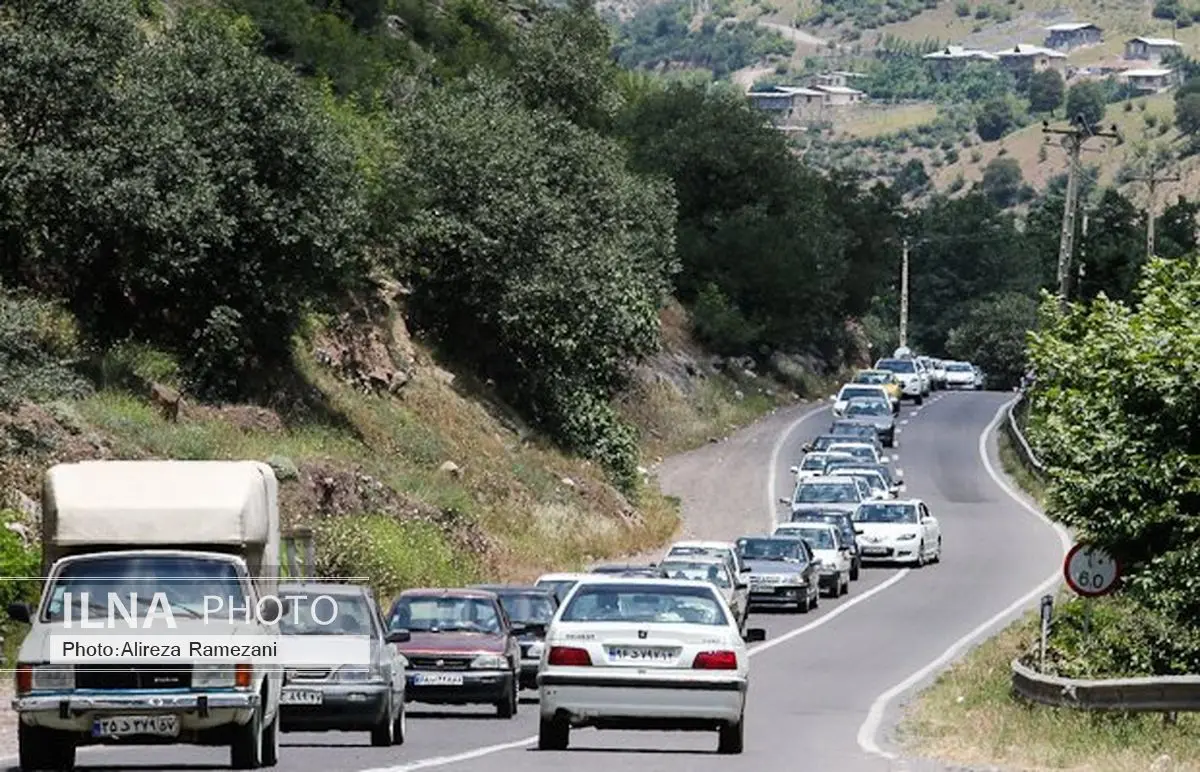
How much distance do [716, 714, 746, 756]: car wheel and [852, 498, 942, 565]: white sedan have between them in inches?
1465

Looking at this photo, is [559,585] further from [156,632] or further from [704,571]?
[156,632]

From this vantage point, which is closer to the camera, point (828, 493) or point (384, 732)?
point (384, 732)

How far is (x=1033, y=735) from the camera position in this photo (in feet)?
82.6

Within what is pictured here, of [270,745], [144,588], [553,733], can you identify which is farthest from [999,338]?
[144,588]

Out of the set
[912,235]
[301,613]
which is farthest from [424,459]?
[912,235]

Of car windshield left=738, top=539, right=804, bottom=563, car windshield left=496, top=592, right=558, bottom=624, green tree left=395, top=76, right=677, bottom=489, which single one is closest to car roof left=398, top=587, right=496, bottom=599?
car windshield left=496, top=592, right=558, bottom=624

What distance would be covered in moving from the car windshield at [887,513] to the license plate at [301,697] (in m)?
37.6

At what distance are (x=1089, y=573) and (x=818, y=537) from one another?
22.8 meters

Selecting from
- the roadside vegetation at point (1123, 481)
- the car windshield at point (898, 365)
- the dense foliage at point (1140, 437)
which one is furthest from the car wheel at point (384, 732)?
the car windshield at point (898, 365)

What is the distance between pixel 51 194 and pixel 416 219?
1660 centimetres

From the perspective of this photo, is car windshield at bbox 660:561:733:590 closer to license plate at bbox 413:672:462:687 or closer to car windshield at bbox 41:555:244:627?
license plate at bbox 413:672:462:687

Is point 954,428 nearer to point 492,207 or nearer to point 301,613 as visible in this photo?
point 492,207

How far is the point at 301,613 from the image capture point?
25625 millimetres

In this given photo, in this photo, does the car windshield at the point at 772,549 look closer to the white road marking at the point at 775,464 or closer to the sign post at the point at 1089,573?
the white road marking at the point at 775,464
